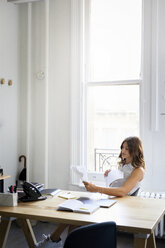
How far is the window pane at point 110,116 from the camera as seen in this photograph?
4258mm

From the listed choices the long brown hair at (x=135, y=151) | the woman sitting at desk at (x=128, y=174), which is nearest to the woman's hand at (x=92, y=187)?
the woman sitting at desk at (x=128, y=174)

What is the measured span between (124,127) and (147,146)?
447 millimetres

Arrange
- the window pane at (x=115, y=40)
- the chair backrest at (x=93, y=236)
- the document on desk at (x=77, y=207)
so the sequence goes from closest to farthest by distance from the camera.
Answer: the chair backrest at (x=93, y=236) → the document on desk at (x=77, y=207) → the window pane at (x=115, y=40)

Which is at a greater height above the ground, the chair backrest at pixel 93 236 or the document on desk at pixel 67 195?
the chair backrest at pixel 93 236

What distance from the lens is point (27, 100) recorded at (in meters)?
4.59

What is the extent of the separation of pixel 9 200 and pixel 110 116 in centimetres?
218

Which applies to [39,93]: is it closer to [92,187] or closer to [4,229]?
[92,187]

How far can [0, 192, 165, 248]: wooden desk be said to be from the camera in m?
2.10

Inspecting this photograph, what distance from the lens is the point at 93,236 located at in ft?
6.00

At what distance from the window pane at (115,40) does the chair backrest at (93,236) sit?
8.77ft

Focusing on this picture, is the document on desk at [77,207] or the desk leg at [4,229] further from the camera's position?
the desk leg at [4,229]

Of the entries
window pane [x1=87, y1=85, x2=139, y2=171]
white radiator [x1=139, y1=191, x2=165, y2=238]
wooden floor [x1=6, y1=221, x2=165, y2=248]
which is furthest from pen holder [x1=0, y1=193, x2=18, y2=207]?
window pane [x1=87, y1=85, x2=139, y2=171]

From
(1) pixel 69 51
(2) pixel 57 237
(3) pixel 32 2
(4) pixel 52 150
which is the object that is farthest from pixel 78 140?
(3) pixel 32 2

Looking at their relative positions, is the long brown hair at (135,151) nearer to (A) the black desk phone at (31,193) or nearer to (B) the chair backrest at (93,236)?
(A) the black desk phone at (31,193)
